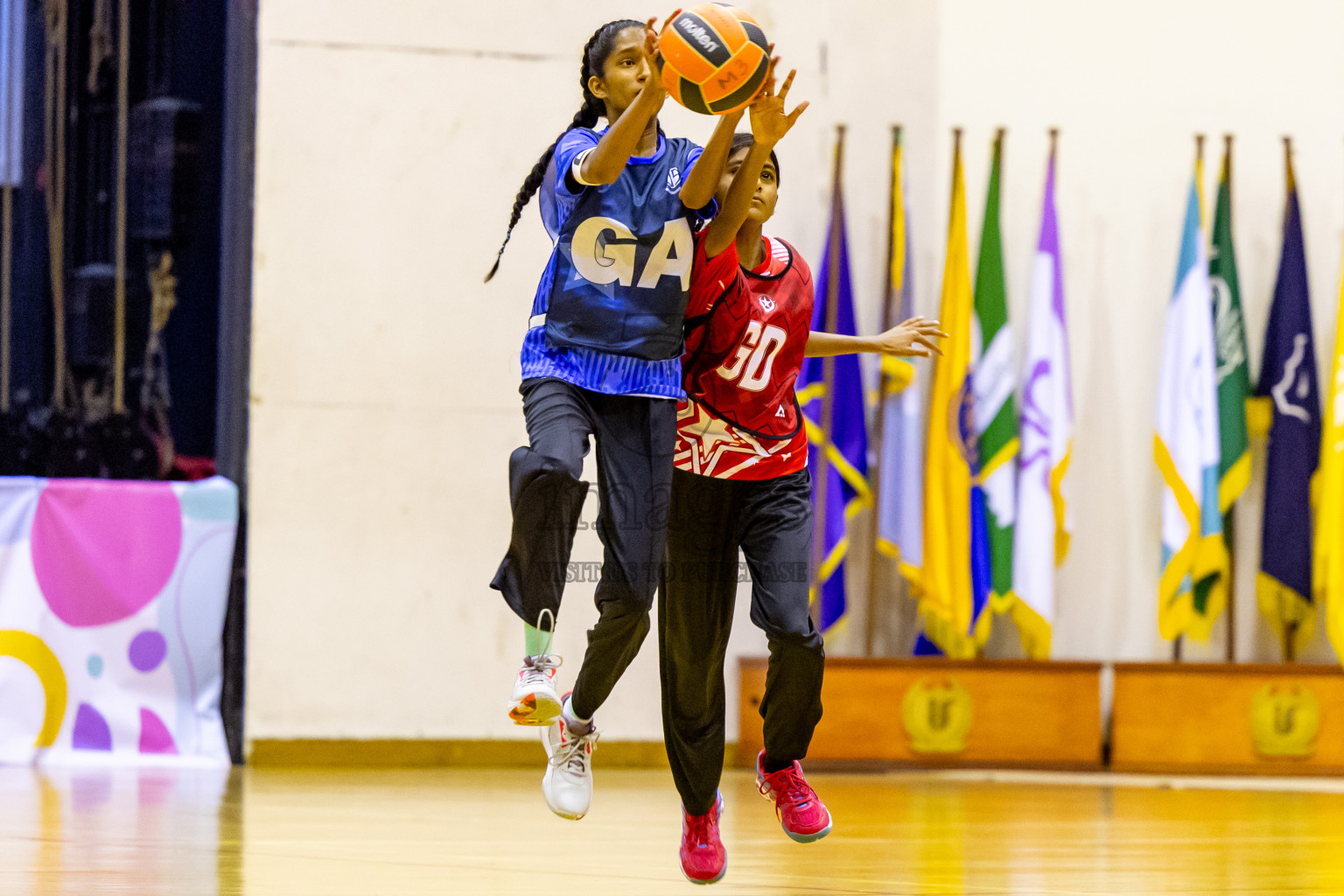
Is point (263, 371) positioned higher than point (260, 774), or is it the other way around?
point (263, 371)

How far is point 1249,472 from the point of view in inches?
230

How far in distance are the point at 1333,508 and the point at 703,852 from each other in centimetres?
384

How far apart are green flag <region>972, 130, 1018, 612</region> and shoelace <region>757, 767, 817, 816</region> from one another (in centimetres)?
297

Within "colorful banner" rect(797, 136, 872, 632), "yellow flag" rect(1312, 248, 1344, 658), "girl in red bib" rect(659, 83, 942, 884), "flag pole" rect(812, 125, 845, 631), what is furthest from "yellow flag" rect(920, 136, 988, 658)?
"girl in red bib" rect(659, 83, 942, 884)

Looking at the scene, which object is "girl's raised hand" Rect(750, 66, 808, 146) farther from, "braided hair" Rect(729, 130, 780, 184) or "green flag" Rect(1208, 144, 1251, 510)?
"green flag" Rect(1208, 144, 1251, 510)

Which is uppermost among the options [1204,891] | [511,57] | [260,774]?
[511,57]

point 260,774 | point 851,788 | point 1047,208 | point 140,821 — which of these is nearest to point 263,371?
point 260,774

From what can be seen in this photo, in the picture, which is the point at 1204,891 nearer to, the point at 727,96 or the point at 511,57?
the point at 727,96

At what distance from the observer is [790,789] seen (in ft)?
9.44

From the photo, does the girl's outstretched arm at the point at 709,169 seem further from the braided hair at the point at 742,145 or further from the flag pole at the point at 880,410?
the flag pole at the point at 880,410

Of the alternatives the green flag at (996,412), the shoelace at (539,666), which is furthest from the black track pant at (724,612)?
the green flag at (996,412)

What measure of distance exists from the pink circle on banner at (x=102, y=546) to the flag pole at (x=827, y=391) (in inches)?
97.4

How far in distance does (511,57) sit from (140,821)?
10.9 ft

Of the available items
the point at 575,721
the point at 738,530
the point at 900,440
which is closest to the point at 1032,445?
the point at 900,440
